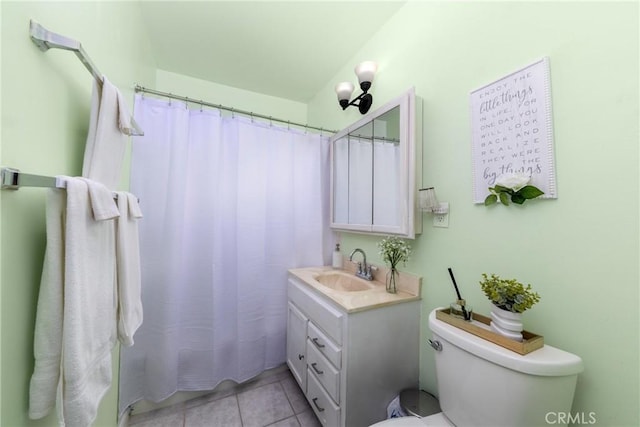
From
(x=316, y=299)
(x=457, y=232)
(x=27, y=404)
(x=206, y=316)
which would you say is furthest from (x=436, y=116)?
(x=206, y=316)

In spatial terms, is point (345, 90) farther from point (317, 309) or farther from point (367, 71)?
point (317, 309)

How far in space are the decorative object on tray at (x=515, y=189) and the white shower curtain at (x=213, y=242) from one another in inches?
49.7

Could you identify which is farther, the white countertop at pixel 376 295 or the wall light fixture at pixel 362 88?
the wall light fixture at pixel 362 88

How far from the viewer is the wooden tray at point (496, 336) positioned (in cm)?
69

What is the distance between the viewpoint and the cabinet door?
144 cm

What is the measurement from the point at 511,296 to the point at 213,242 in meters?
1.56

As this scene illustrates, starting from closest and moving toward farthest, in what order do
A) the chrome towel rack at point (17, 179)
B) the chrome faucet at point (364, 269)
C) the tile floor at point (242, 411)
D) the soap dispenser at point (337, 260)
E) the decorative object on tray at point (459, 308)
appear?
the chrome towel rack at point (17, 179)
the decorative object on tray at point (459, 308)
the tile floor at point (242, 411)
the chrome faucet at point (364, 269)
the soap dispenser at point (337, 260)

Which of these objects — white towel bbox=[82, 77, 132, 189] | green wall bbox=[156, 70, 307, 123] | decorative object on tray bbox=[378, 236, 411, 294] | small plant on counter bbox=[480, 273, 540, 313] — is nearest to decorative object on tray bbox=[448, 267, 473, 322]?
small plant on counter bbox=[480, 273, 540, 313]

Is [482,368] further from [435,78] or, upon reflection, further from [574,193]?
[435,78]

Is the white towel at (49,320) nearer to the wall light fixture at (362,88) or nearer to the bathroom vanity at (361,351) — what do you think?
the bathroom vanity at (361,351)

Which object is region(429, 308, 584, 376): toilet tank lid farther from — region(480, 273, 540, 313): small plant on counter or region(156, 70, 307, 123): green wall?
region(156, 70, 307, 123): green wall

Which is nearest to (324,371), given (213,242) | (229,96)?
(213,242)

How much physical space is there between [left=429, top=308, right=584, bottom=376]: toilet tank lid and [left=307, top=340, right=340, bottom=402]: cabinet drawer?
2.07 ft

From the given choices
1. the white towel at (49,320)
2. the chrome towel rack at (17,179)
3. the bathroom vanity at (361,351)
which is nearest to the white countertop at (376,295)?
the bathroom vanity at (361,351)
